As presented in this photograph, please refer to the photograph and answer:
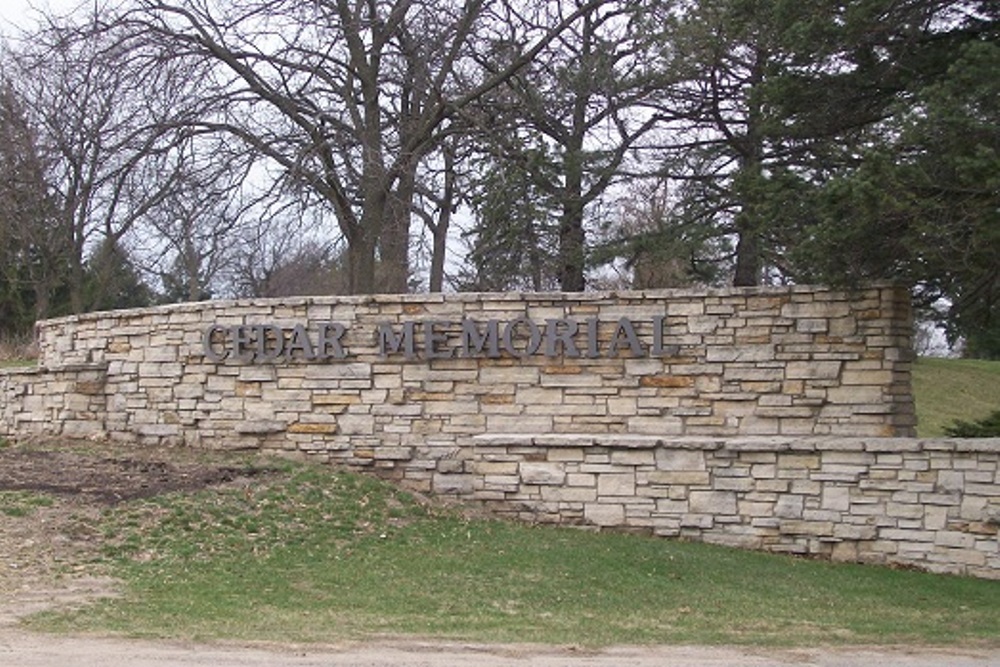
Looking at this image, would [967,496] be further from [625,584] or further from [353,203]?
[353,203]

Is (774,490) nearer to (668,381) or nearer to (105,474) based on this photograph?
(668,381)

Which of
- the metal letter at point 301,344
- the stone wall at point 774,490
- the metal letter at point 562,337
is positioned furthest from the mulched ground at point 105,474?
the metal letter at point 562,337

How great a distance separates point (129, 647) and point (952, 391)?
921 inches

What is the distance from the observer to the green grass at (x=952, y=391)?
955 inches

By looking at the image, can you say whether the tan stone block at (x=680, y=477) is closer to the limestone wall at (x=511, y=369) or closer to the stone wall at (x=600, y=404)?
the stone wall at (x=600, y=404)

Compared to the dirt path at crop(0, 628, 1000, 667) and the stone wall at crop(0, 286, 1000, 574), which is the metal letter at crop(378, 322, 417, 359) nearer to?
the stone wall at crop(0, 286, 1000, 574)

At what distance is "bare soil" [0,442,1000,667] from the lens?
302 inches

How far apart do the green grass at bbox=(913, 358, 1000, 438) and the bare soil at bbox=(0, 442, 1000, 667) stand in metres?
14.3

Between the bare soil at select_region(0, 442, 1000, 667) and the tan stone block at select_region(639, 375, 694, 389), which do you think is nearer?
the bare soil at select_region(0, 442, 1000, 667)

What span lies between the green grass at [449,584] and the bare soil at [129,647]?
27 cm

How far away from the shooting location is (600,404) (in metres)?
13.8

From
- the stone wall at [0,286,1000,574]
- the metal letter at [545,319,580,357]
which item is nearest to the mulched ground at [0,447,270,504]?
the stone wall at [0,286,1000,574]

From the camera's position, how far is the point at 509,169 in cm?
2130

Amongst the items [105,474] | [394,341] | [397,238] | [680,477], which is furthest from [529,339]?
[397,238]
